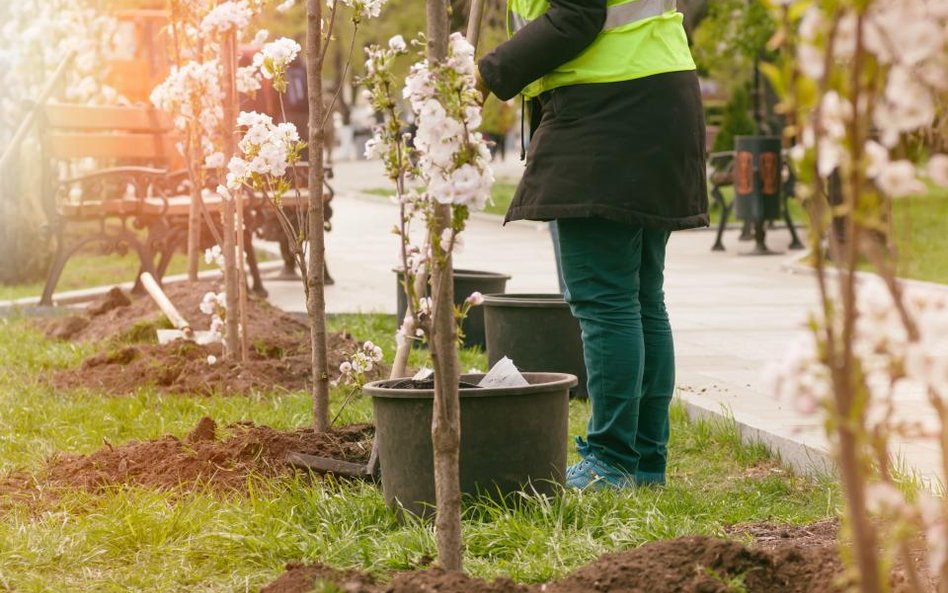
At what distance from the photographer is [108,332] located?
8031mm

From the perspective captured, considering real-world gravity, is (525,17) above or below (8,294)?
above

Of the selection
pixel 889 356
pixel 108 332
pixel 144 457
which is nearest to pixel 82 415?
pixel 144 457

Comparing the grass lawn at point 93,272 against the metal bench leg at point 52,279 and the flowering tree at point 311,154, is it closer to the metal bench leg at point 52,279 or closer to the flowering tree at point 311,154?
the metal bench leg at point 52,279

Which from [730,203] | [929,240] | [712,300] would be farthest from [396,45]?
[730,203]

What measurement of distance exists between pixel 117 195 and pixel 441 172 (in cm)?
946

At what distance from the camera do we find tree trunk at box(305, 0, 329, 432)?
4.63m

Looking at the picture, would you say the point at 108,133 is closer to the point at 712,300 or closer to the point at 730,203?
the point at 712,300

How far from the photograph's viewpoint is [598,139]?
413cm

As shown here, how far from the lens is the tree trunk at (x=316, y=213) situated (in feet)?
15.2

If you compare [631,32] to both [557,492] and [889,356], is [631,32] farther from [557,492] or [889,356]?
[889,356]

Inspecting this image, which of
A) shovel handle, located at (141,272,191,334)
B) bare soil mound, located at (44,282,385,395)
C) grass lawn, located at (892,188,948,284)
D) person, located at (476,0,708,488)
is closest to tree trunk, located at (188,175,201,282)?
bare soil mound, located at (44,282,385,395)

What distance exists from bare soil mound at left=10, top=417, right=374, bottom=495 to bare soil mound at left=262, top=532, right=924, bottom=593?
1297 millimetres

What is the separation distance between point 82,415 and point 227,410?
0.57m

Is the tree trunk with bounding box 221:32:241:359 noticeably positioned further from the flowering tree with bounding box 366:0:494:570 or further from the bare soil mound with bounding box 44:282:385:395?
the flowering tree with bounding box 366:0:494:570
